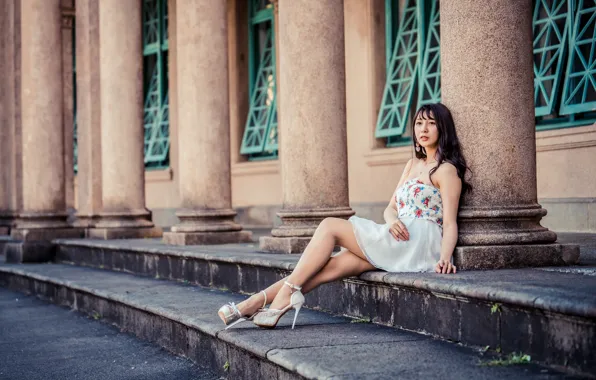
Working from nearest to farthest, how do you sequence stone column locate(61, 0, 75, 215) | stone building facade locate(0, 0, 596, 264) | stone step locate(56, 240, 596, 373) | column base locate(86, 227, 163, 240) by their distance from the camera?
1. stone step locate(56, 240, 596, 373)
2. stone building facade locate(0, 0, 596, 264)
3. column base locate(86, 227, 163, 240)
4. stone column locate(61, 0, 75, 215)

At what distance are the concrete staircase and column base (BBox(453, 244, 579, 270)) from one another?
23 cm

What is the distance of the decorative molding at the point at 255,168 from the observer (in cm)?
1810

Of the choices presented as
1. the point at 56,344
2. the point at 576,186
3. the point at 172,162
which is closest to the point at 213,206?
the point at 56,344

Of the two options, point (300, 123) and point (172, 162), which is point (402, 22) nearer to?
point (300, 123)

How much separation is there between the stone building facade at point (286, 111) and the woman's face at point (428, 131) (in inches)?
7.2

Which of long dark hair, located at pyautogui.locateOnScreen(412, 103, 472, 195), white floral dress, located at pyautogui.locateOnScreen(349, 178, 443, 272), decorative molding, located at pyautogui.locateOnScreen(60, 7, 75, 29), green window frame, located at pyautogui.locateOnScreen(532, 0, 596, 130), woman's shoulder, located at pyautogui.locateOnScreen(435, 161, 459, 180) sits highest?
decorative molding, located at pyautogui.locateOnScreen(60, 7, 75, 29)

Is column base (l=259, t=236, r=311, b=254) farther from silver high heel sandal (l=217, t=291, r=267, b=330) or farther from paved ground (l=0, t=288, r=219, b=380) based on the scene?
silver high heel sandal (l=217, t=291, r=267, b=330)

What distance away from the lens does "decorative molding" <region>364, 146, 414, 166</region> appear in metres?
14.5

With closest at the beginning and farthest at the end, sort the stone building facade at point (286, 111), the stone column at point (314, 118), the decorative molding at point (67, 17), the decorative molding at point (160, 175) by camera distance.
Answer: the stone building facade at point (286, 111)
the stone column at point (314, 118)
the decorative molding at point (67, 17)
the decorative molding at point (160, 175)

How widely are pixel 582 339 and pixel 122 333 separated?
5.65 m

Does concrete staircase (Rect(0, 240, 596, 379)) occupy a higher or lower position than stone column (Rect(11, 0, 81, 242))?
lower

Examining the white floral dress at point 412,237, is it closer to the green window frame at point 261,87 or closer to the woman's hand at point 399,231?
the woman's hand at point 399,231

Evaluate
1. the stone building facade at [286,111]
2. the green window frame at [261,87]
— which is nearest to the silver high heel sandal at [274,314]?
the stone building facade at [286,111]

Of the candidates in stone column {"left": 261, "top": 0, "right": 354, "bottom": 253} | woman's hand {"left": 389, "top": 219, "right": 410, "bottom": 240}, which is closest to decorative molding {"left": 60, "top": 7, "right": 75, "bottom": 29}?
stone column {"left": 261, "top": 0, "right": 354, "bottom": 253}
